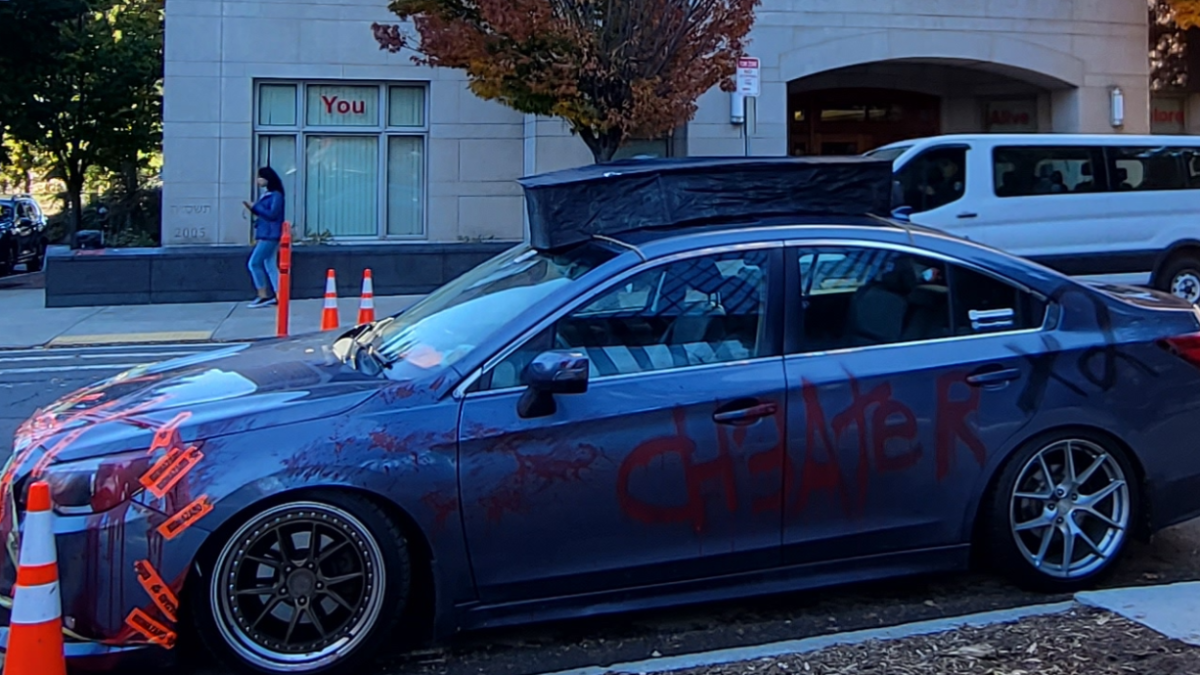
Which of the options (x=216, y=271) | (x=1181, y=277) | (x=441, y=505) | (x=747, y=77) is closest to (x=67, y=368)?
(x=216, y=271)

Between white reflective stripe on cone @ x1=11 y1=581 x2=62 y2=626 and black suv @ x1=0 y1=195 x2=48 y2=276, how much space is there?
2273cm

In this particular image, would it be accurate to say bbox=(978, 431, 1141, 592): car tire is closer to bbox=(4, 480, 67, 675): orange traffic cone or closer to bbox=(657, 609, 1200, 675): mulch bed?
bbox=(657, 609, 1200, 675): mulch bed

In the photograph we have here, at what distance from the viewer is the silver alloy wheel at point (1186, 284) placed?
13.0 meters

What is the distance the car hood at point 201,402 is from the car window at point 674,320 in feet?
2.53

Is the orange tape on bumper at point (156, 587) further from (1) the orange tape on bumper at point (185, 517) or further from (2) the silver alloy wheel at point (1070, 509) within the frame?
(2) the silver alloy wheel at point (1070, 509)

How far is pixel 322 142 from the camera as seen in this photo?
1848 centimetres

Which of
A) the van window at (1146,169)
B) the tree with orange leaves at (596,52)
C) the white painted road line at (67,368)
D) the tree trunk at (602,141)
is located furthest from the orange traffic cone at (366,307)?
the van window at (1146,169)

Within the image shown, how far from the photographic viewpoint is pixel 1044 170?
12438mm

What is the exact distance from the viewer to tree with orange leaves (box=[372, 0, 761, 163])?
13977 mm

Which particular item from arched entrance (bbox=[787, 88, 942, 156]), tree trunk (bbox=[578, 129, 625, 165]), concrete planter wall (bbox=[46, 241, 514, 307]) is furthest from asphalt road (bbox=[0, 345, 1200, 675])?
arched entrance (bbox=[787, 88, 942, 156])

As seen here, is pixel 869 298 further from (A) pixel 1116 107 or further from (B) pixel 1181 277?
(A) pixel 1116 107

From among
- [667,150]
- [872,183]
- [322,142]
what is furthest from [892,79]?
[872,183]

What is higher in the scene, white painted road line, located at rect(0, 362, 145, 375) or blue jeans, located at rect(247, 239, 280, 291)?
blue jeans, located at rect(247, 239, 280, 291)

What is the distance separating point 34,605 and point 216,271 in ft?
45.6
